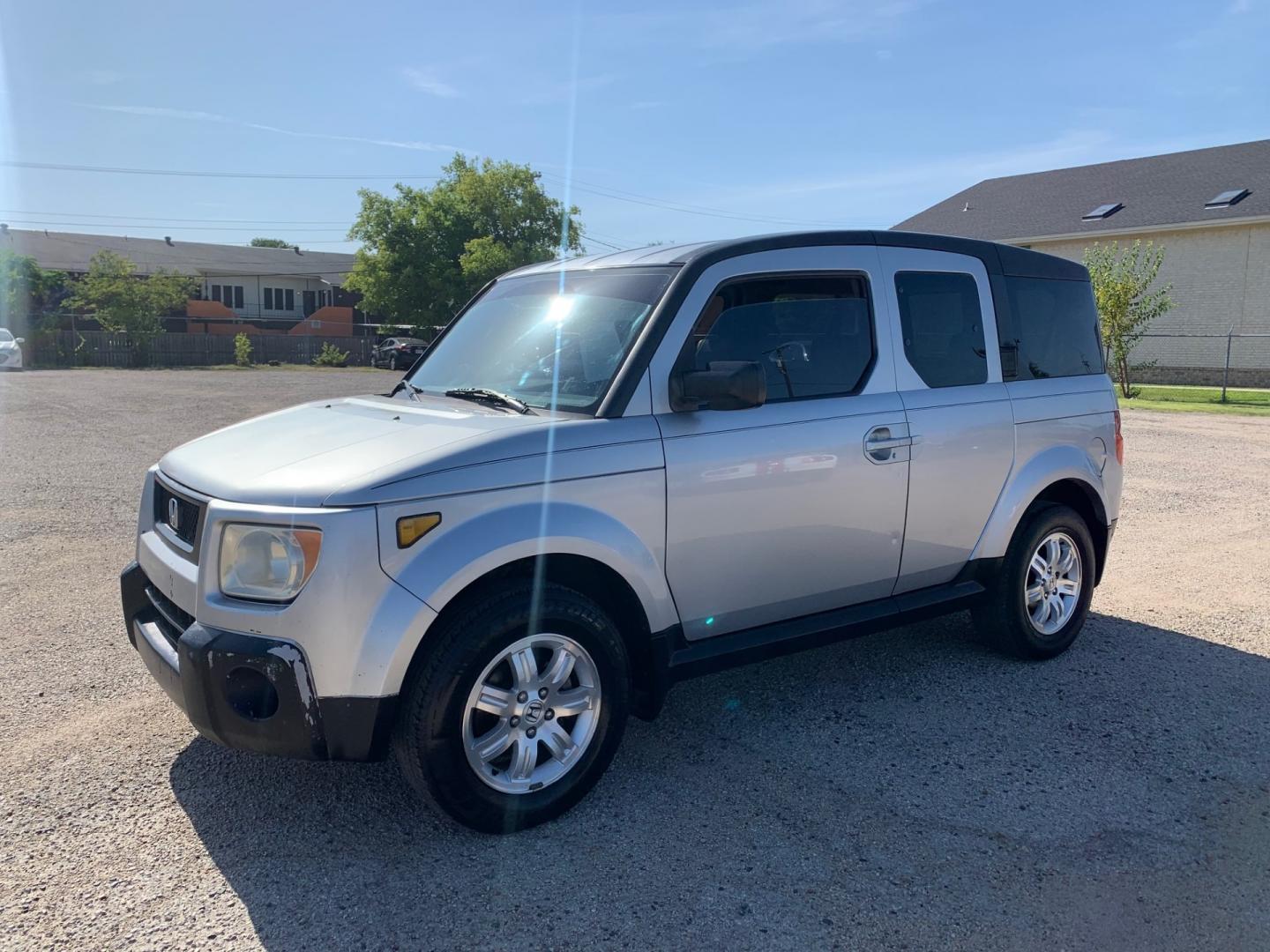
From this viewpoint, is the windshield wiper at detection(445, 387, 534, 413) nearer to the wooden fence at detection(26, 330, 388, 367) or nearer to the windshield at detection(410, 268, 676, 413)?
the windshield at detection(410, 268, 676, 413)

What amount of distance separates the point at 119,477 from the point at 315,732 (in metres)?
8.49

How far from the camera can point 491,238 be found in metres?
47.8

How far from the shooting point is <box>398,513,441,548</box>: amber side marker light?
3078mm

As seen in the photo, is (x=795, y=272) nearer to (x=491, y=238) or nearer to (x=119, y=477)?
(x=119, y=477)

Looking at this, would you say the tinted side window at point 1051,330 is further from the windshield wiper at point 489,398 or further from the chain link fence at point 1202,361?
the chain link fence at point 1202,361

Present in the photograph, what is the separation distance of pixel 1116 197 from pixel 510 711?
36173 mm

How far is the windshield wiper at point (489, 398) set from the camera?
12.6ft

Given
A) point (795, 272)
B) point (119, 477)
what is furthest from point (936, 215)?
point (795, 272)

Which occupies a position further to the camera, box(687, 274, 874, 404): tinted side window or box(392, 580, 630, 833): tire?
box(687, 274, 874, 404): tinted side window

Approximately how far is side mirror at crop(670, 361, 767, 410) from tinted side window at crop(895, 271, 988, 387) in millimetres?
1239

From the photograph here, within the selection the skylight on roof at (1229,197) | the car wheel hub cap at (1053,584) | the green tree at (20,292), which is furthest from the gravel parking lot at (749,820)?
the green tree at (20,292)

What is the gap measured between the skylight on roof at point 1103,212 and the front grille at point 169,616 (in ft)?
114

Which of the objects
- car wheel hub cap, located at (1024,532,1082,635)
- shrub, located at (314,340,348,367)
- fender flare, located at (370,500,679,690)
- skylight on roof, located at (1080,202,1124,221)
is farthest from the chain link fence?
shrub, located at (314,340,348,367)

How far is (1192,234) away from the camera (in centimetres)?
3053
